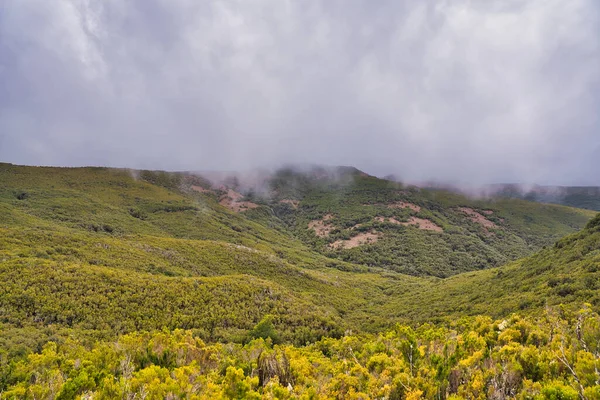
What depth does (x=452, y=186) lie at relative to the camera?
189125 mm

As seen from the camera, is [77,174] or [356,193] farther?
[356,193]

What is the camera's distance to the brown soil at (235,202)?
490ft

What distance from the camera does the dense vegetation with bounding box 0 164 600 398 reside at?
25.9 feet

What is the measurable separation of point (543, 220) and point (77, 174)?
20176 cm

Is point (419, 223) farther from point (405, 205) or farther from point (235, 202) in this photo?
point (235, 202)

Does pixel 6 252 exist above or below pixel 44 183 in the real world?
below

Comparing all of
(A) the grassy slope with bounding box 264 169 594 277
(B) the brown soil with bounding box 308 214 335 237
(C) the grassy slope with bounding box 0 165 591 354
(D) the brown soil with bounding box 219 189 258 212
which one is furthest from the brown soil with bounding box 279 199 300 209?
(C) the grassy slope with bounding box 0 165 591 354

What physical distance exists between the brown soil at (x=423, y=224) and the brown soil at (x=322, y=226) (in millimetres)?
32881

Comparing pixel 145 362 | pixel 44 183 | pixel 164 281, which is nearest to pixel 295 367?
pixel 145 362

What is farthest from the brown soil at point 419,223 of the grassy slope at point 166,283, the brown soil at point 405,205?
the grassy slope at point 166,283

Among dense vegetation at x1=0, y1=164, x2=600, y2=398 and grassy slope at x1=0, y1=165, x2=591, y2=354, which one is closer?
dense vegetation at x1=0, y1=164, x2=600, y2=398

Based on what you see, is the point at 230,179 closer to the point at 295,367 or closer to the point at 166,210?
the point at 166,210

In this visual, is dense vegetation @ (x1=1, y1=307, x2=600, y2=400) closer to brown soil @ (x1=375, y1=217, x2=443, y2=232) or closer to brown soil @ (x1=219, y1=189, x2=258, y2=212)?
brown soil @ (x1=375, y1=217, x2=443, y2=232)

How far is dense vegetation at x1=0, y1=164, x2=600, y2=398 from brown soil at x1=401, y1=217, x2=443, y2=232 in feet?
17.0
